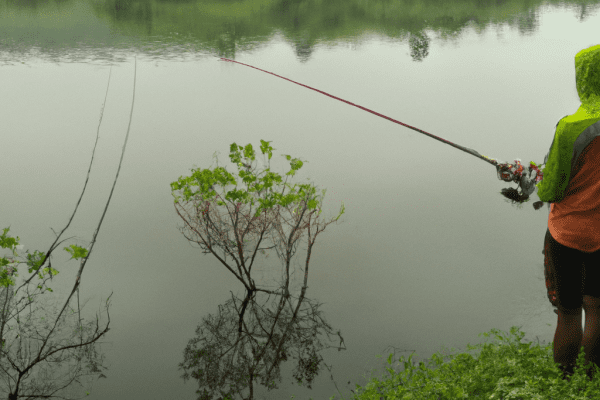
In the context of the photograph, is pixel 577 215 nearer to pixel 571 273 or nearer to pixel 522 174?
pixel 571 273

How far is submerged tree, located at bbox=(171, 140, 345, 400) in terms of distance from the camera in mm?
3900

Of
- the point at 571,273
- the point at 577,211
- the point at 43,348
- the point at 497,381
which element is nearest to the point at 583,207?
the point at 577,211

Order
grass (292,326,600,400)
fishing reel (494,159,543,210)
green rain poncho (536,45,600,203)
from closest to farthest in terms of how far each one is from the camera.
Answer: green rain poncho (536,45,600,203) < grass (292,326,600,400) < fishing reel (494,159,543,210)

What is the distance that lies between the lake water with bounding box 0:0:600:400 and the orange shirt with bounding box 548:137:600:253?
1.79 meters

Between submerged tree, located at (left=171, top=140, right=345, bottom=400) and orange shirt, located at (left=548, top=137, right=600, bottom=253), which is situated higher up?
orange shirt, located at (left=548, top=137, right=600, bottom=253)

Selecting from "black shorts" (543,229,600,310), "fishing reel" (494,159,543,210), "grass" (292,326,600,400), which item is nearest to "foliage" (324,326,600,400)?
"grass" (292,326,600,400)

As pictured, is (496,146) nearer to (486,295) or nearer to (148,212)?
(486,295)

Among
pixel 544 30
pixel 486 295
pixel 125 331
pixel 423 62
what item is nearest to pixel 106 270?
pixel 125 331

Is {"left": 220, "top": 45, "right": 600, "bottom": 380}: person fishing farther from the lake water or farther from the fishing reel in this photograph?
the lake water

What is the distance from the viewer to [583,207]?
7.32ft

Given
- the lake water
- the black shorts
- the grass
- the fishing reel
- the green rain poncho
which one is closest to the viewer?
the green rain poncho

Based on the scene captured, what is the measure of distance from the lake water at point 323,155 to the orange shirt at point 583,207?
70.4 inches

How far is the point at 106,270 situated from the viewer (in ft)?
18.2

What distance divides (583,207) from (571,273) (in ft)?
0.97
